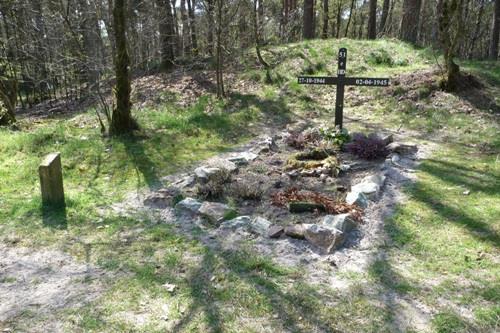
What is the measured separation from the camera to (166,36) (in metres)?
12.6

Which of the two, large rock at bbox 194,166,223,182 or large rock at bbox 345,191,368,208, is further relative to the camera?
large rock at bbox 194,166,223,182

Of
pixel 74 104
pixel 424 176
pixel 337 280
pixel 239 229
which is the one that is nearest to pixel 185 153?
pixel 239 229

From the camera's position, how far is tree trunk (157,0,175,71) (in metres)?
12.3

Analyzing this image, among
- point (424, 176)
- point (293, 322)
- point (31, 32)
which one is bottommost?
point (293, 322)

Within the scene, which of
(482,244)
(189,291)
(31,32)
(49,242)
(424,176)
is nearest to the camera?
(189,291)

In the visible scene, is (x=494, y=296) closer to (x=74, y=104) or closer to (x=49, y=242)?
(x=49, y=242)

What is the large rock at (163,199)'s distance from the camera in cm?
487

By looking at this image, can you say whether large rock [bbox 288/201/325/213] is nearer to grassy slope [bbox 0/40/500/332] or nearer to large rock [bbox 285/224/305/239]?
A: large rock [bbox 285/224/305/239]

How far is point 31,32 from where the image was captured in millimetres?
12453

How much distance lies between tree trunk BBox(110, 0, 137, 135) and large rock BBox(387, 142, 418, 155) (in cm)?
452

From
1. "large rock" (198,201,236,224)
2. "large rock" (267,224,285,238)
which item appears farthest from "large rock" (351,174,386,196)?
"large rock" (198,201,236,224)

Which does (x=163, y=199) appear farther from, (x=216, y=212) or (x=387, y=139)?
(x=387, y=139)

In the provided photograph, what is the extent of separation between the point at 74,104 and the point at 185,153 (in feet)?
28.8

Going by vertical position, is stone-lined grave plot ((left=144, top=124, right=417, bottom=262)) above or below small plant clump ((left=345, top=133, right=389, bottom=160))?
below
